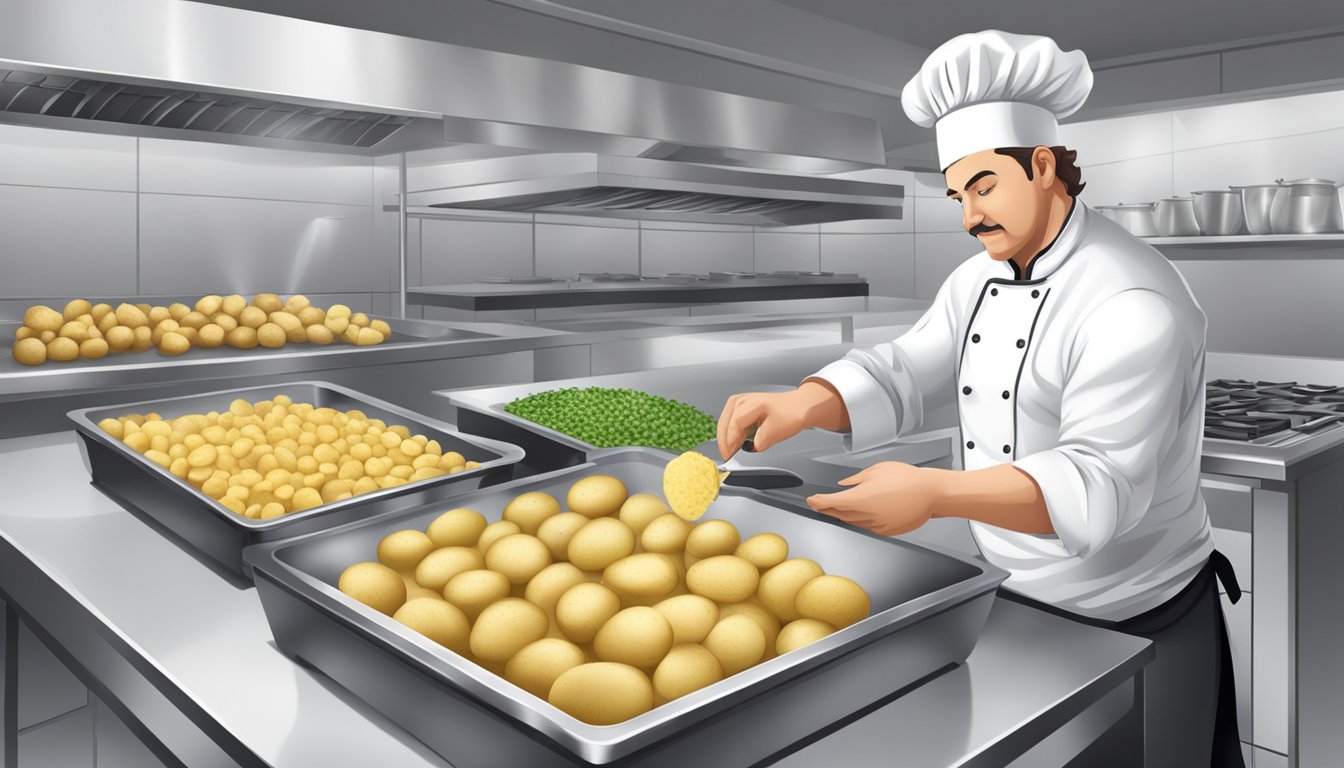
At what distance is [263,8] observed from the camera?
2.25m

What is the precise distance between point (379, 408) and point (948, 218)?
15.6ft

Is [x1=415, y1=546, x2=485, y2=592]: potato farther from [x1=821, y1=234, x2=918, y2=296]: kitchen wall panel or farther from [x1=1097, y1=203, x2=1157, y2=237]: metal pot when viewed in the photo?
[x1=821, y1=234, x2=918, y2=296]: kitchen wall panel

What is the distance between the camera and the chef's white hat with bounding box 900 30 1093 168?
1.31m

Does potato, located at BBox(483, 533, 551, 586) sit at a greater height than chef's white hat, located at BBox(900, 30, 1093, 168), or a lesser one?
lesser

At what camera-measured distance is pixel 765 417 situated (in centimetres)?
137

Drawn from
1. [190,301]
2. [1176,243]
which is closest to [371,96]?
[190,301]

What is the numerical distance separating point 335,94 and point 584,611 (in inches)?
68.0

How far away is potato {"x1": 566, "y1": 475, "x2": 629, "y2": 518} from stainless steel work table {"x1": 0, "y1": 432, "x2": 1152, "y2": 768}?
33 cm

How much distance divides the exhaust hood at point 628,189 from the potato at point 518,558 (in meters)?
1.69

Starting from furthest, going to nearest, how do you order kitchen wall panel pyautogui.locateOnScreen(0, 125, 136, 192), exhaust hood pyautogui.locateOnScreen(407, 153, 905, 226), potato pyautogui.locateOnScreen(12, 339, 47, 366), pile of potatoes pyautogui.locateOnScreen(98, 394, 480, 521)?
kitchen wall panel pyautogui.locateOnScreen(0, 125, 136, 192)
exhaust hood pyautogui.locateOnScreen(407, 153, 905, 226)
potato pyautogui.locateOnScreen(12, 339, 47, 366)
pile of potatoes pyautogui.locateOnScreen(98, 394, 480, 521)

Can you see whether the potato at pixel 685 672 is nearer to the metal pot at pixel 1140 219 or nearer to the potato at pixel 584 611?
the potato at pixel 584 611

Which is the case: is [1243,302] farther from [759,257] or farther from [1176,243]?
[759,257]

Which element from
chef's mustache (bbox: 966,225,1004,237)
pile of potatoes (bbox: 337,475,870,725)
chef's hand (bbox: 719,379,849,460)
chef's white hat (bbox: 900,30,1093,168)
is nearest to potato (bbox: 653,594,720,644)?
pile of potatoes (bbox: 337,475,870,725)

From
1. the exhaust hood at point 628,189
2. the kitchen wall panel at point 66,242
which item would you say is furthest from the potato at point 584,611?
the kitchen wall panel at point 66,242
